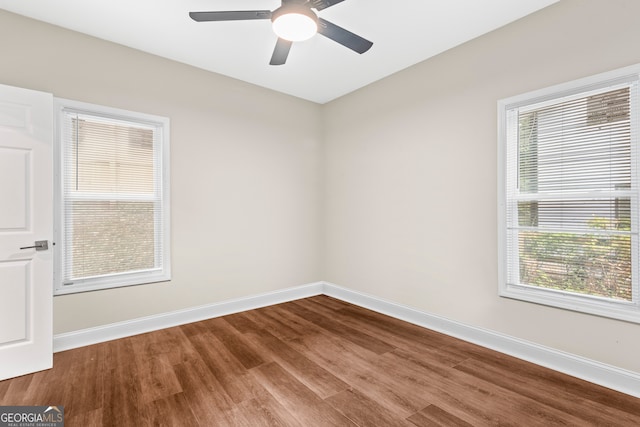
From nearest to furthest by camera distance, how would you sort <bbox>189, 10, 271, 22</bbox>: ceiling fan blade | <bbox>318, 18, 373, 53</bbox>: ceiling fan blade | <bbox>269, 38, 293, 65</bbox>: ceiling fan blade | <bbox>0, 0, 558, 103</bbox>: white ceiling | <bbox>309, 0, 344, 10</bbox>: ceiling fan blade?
<bbox>309, 0, 344, 10</bbox>: ceiling fan blade → <bbox>189, 10, 271, 22</bbox>: ceiling fan blade → <bbox>318, 18, 373, 53</bbox>: ceiling fan blade → <bbox>269, 38, 293, 65</bbox>: ceiling fan blade → <bbox>0, 0, 558, 103</bbox>: white ceiling

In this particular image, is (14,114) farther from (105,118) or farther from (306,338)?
(306,338)

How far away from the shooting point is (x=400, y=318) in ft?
11.5

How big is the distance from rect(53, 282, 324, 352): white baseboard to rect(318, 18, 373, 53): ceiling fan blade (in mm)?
3076

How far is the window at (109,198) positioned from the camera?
2.75m

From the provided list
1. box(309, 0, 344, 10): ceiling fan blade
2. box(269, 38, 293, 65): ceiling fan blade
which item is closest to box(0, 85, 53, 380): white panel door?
box(269, 38, 293, 65): ceiling fan blade

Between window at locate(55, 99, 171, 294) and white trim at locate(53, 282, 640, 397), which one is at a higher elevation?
window at locate(55, 99, 171, 294)

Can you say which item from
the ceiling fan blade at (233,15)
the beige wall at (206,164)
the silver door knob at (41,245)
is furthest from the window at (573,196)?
the silver door knob at (41,245)

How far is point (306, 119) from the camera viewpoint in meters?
4.51

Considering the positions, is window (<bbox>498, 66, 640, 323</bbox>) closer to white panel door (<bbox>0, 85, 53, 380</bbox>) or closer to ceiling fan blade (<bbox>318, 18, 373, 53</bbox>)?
ceiling fan blade (<bbox>318, 18, 373, 53</bbox>)

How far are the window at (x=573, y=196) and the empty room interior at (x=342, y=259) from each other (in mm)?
31

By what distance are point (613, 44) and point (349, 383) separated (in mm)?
3107

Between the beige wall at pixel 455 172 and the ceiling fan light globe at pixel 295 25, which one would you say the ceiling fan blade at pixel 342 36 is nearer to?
the ceiling fan light globe at pixel 295 25

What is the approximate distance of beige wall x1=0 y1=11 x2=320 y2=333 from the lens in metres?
2.71

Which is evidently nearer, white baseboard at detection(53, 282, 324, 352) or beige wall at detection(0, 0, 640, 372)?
beige wall at detection(0, 0, 640, 372)
